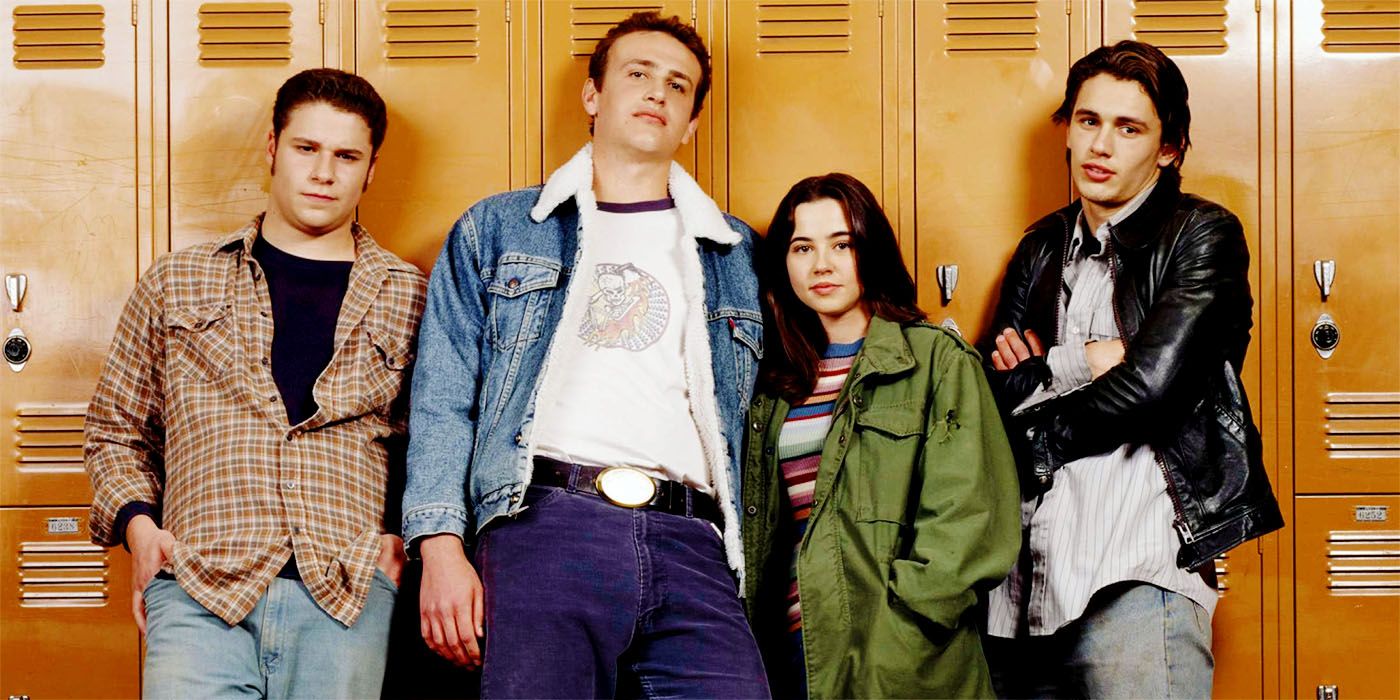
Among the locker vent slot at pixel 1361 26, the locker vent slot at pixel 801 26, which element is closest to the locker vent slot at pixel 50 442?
the locker vent slot at pixel 801 26

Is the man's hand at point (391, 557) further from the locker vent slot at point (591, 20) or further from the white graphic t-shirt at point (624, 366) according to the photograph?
the locker vent slot at point (591, 20)

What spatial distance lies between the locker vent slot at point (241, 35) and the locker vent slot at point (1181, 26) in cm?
234

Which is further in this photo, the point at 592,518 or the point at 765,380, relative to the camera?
the point at 765,380

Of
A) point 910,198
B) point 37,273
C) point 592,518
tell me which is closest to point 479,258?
point 592,518

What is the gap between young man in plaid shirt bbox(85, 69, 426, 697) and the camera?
2.32 m

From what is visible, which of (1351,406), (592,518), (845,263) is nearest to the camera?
(592,518)

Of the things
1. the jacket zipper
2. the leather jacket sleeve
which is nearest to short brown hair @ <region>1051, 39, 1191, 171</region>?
the leather jacket sleeve

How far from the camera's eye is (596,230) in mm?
2557

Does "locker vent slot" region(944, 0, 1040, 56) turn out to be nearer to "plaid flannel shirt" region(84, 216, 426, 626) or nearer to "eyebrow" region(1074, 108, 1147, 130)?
"eyebrow" region(1074, 108, 1147, 130)

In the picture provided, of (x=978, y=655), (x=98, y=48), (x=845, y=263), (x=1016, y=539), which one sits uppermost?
(x=98, y=48)

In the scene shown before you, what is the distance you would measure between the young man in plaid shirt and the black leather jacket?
144 centimetres

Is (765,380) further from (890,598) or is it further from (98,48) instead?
(98,48)

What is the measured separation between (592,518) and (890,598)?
0.60 metres

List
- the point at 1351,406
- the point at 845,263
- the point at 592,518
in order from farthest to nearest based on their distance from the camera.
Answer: the point at 1351,406 < the point at 845,263 < the point at 592,518
